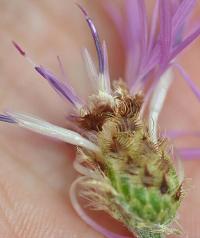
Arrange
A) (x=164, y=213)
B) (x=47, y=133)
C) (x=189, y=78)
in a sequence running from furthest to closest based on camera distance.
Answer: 1. (x=189, y=78)
2. (x=47, y=133)
3. (x=164, y=213)

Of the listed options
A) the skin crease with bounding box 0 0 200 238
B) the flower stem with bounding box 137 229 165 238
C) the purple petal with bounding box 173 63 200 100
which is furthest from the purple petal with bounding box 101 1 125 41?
the flower stem with bounding box 137 229 165 238

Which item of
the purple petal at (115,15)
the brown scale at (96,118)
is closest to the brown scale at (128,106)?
the brown scale at (96,118)

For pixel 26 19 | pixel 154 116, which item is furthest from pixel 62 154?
pixel 26 19

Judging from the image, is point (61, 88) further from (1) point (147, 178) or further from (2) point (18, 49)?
(1) point (147, 178)

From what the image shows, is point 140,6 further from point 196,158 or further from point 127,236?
point 127,236

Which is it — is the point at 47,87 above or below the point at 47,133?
above

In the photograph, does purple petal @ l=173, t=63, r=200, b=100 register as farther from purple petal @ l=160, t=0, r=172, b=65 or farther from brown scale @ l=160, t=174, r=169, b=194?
brown scale @ l=160, t=174, r=169, b=194

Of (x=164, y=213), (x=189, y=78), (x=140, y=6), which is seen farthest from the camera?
(x=189, y=78)
